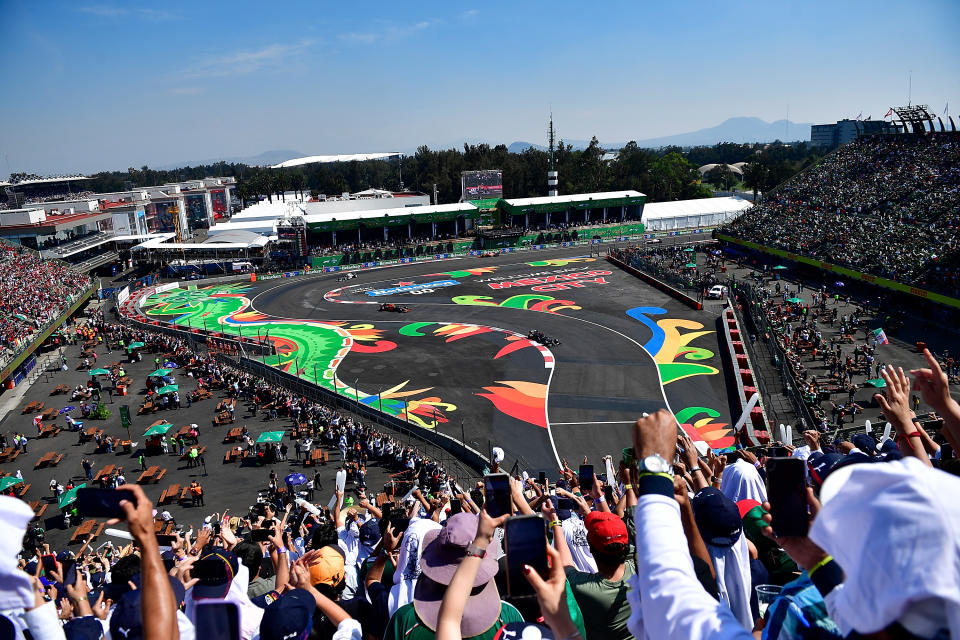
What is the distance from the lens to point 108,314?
4691 cm

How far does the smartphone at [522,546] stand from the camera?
3.11m

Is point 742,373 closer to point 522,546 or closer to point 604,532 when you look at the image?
point 604,532

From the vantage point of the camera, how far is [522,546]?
311 centimetres

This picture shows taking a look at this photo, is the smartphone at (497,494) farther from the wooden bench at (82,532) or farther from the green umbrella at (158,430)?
the green umbrella at (158,430)

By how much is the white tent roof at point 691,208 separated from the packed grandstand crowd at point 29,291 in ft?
210

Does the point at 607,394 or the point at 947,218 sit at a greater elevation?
the point at 947,218

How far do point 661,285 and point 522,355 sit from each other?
18.1m

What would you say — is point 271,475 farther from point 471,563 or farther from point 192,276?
point 192,276

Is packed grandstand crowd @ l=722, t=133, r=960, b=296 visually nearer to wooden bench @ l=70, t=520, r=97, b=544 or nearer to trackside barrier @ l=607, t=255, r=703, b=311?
trackside barrier @ l=607, t=255, r=703, b=311

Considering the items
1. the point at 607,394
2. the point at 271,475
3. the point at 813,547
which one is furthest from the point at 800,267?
the point at 813,547

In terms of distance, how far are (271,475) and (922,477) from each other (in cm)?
2042

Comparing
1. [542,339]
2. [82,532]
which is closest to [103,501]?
[82,532]

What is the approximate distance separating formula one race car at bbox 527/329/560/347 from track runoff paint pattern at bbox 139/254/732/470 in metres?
0.59

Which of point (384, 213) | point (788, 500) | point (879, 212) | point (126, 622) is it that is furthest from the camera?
point (384, 213)
